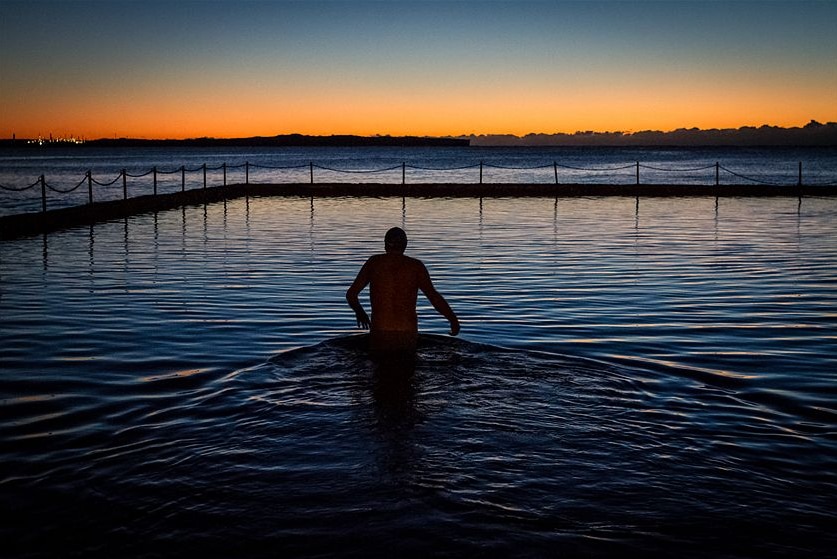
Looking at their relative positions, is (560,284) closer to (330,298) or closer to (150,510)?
(330,298)

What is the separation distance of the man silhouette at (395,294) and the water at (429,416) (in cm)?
38

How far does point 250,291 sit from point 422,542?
9.24 meters

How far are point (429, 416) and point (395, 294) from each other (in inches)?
68.7

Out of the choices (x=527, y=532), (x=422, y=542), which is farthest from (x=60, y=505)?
(x=527, y=532)

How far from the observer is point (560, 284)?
14000 mm

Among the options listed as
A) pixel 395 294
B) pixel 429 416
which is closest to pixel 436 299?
pixel 395 294

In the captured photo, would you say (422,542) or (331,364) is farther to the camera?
(331,364)

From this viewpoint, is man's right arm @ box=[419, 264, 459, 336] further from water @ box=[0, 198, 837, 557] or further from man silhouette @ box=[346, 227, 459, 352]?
water @ box=[0, 198, 837, 557]

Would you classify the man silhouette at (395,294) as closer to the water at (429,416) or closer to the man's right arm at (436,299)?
the man's right arm at (436,299)

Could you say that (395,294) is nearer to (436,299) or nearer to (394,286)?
(394,286)

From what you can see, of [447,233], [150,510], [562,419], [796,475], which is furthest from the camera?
[447,233]

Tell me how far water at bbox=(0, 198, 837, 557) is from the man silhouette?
1.24 ft

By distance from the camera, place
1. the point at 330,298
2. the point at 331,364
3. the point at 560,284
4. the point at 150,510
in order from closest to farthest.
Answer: the point at 150,510, the point at 331,364, the point at 330,298, the point at 560,284

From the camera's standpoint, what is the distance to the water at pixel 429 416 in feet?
15.6
